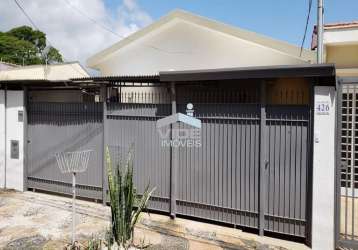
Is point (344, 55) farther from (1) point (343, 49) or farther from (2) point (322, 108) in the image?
(2) point (322, 108)

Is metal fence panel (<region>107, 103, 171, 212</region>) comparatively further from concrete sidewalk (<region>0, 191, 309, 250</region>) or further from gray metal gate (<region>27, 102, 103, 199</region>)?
concrete sidewalk (<region>0, 191, 309, 250</region>)

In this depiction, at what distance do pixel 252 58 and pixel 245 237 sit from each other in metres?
5.50

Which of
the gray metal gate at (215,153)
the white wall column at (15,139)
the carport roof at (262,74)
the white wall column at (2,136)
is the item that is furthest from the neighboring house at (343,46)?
the white wall column at (2,136)

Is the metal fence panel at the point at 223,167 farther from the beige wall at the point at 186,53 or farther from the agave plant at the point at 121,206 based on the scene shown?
the beige wall at the point at 186,53

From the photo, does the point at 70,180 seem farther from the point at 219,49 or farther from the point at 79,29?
the point at 79,29

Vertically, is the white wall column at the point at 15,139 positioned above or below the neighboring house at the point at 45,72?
below

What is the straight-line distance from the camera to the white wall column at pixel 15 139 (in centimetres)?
863

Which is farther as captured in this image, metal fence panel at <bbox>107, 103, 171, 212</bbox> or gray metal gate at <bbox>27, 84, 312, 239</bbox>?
metal fence panel at <bbox>107, 103, 171, 212</bbox>

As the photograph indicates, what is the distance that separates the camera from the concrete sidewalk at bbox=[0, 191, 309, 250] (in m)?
5.46

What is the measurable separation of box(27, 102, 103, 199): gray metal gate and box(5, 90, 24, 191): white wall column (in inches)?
9.3

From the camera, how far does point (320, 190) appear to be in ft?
17.2

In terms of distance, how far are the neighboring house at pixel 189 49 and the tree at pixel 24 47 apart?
34.7 meters

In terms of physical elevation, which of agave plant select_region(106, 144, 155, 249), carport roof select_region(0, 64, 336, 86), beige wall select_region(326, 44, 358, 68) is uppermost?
beige wall select_region(326, 44, 358, 68)

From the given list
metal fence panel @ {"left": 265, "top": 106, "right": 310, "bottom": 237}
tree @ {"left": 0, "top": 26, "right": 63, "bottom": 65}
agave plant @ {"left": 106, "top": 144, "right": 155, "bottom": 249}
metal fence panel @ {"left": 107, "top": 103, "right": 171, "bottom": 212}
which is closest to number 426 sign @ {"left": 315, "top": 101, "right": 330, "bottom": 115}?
metal fence panel @ {"left": 265, "top": 106, "right": 310, "bottom": 237}
